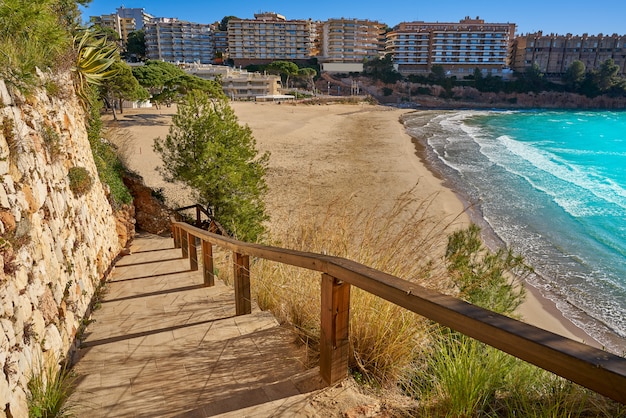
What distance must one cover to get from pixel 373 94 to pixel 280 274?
80.5 meters

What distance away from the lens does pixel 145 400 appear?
7.16 feet

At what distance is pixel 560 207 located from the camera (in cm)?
1642

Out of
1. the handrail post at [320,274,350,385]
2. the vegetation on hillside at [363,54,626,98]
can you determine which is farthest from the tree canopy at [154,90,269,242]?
the vegetation on hillside at [363,54,626,98]

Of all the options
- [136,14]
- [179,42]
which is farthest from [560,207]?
[136,14]

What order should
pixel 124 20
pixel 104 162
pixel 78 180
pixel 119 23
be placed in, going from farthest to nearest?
pixel 124 20 → pixel 119 23 → pixel 104 162 → pixel 78 180

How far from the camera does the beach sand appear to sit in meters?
11.5

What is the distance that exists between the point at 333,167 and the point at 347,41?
86916mm

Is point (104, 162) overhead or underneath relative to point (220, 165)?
overhead

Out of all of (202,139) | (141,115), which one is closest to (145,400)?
(202,139)

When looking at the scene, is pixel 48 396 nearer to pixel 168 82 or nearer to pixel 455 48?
pixel 168 82

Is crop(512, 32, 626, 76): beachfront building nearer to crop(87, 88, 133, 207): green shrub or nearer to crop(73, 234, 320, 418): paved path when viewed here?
crop(87, 88, 133, 207): green shrub

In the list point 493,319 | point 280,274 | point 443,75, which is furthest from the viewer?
point 443,75

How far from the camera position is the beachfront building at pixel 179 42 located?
98.6 metres

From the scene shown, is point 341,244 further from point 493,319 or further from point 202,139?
point 202,139
